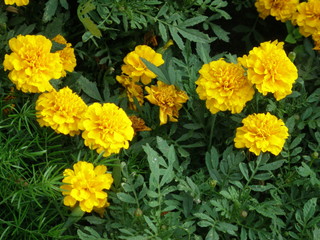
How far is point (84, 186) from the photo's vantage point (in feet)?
4.88

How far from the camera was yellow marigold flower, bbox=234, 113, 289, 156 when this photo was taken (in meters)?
1.62

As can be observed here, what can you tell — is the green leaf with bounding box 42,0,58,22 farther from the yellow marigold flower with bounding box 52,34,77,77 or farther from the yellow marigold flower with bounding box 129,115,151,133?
the yellow marigold flower with bounding box 129,115,151,133

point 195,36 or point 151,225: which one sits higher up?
point 195,36

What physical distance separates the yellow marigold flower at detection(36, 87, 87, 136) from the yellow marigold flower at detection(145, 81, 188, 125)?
0.81 ft

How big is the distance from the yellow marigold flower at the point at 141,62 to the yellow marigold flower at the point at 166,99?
0.07m

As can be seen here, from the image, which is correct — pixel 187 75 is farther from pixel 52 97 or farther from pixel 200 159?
pixel 52 97

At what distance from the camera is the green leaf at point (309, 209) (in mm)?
1590

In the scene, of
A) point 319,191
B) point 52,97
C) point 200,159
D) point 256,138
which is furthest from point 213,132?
point 52,97

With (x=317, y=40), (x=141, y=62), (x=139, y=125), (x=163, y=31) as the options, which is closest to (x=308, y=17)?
(x=317, y=40)

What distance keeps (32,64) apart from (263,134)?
2.08 ft

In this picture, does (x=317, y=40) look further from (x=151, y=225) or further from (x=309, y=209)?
(x=151, y=225)

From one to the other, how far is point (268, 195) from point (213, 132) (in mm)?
249

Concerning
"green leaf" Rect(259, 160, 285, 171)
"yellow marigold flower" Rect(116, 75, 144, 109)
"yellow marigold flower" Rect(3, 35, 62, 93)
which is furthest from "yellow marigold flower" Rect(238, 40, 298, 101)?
"yellow marigold flower" Rect(3, 35, 62, 93)

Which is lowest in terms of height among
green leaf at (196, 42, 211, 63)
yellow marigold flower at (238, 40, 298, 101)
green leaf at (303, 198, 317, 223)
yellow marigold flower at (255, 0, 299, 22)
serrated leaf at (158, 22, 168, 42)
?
green leaf at (303, 198, 317, 223)
